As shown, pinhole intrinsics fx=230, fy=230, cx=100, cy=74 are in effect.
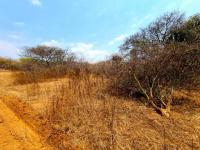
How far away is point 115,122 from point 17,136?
6.75 ft

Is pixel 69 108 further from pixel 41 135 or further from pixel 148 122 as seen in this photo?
pixel 148 122

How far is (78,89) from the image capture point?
702 cm

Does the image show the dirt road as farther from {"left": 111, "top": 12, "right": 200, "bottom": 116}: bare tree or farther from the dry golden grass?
{"left": 111, "top": 12, "right": 200, "bottom": 116}: bare tree

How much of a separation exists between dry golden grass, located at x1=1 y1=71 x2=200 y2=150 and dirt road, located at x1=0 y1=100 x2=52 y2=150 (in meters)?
0.42

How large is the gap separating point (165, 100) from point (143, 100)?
0.66 m

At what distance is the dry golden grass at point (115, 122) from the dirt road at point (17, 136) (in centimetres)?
Result: 42

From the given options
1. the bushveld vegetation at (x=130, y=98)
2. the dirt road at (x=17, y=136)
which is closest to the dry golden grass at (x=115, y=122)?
the bushveld vegetation at (x=130, y=98)

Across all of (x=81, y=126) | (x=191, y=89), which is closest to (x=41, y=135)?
(x=81, y=126)

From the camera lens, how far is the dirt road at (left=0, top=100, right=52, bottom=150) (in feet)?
14.0

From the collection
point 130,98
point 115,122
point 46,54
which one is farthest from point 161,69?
point 46,54

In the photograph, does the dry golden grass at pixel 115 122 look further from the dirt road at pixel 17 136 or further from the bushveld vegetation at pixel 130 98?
the dirt road at pixel 17 136

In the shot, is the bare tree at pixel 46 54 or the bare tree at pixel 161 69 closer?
the bare tree at pixel 161 69

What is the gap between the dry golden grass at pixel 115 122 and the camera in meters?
4.24

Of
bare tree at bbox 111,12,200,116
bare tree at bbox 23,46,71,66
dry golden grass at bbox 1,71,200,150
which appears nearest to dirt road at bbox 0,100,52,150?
dry golden grass at bbox 1,71,200,150
